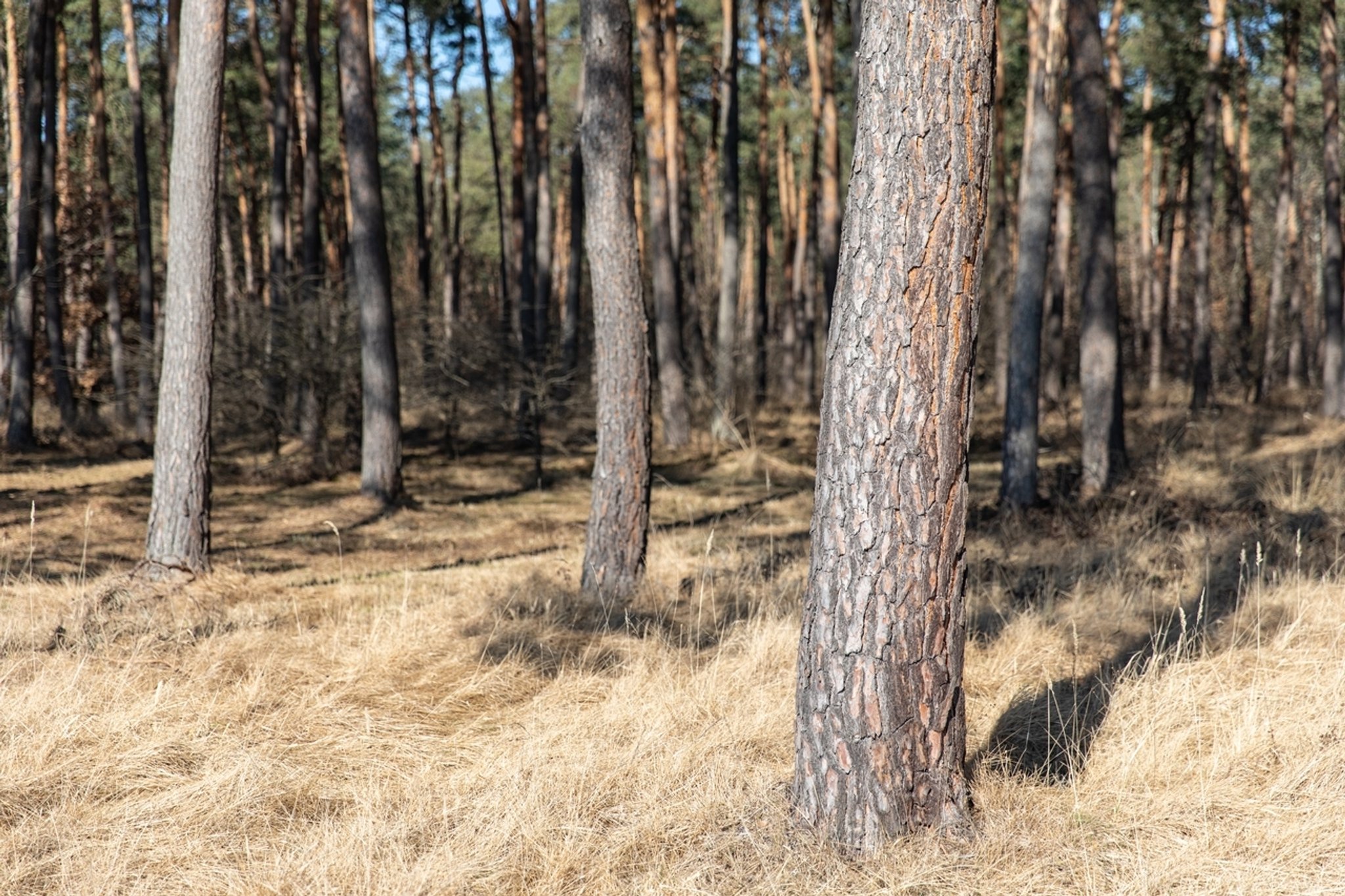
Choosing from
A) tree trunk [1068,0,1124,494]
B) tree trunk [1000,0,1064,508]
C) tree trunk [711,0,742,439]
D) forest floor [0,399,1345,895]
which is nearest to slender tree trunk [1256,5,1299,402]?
tree trunk [711,0,742,439]

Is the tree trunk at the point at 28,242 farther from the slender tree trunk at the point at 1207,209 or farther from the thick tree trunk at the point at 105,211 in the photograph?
the slender tree trunk at the point at 1207,209

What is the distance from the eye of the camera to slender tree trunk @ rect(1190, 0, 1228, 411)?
15.7 m

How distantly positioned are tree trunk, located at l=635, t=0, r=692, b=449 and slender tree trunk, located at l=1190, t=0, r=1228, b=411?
819 centimetres

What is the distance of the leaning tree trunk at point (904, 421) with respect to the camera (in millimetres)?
3072

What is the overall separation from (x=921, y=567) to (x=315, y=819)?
2152 mm

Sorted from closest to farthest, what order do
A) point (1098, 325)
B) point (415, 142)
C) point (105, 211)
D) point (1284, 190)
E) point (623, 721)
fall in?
point (623, 721) → point (1098, 325) → point (105, 211) → point (1284, 190) → point (415, 142)

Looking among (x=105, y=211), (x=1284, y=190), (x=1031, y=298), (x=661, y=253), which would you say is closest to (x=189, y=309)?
(x=1031, y=298)

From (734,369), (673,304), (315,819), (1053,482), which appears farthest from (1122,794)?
(734,369)

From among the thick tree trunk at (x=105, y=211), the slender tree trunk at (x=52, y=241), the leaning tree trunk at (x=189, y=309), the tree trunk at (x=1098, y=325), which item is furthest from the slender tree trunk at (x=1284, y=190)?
the thick tree trunk at (x=105, y=211)

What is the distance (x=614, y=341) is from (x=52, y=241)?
12.3 metres

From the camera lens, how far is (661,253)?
14.8 metres

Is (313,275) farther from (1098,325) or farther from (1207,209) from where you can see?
(1207,209)

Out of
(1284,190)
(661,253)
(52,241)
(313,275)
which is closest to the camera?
(313,275)

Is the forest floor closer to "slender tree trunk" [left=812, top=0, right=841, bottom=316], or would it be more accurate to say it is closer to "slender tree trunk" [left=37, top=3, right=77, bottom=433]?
"slender tree trunk" [left=812, top=0, right=841, bottom=316]
